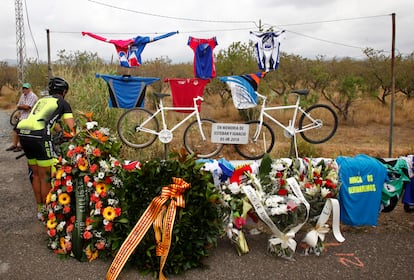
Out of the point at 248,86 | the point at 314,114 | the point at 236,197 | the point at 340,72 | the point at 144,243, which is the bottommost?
the point at 144,243

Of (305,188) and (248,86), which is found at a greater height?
(248,86)

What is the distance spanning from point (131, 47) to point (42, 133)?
9.80 ft

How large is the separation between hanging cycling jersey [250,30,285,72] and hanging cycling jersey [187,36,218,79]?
0.77m

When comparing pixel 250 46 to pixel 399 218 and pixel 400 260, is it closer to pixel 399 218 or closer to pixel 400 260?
pixel 399 218

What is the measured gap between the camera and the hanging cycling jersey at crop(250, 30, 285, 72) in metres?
6.70

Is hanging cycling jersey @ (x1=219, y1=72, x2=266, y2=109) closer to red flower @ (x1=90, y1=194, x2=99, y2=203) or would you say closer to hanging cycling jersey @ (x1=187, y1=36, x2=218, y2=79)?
hanging cycling jersey @ (x1=187, y1=36, x2=218, y2=79)

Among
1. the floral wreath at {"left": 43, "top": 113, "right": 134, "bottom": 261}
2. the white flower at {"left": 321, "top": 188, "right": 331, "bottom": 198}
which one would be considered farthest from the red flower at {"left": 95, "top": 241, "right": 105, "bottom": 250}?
the white flower at {"left": 321, "top": 188, "right": 331, "bottom": 198}

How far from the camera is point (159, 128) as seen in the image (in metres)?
6.64

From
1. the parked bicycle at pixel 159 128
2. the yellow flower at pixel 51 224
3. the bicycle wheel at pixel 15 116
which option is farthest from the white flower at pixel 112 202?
→ the bicycle wheel at pixel 15 116

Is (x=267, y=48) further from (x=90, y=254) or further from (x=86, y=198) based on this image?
(x=90, y=254)

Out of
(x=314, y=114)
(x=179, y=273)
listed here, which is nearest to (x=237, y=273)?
(x=179, y=273)

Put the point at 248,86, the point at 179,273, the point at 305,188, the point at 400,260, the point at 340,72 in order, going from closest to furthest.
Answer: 1. the point at 179,273
2. the point at 400,260
3. the point at 305,188
4. the point at 248,86
5. the point at 340,72

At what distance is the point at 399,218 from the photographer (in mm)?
5082

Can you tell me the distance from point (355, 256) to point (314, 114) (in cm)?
360
